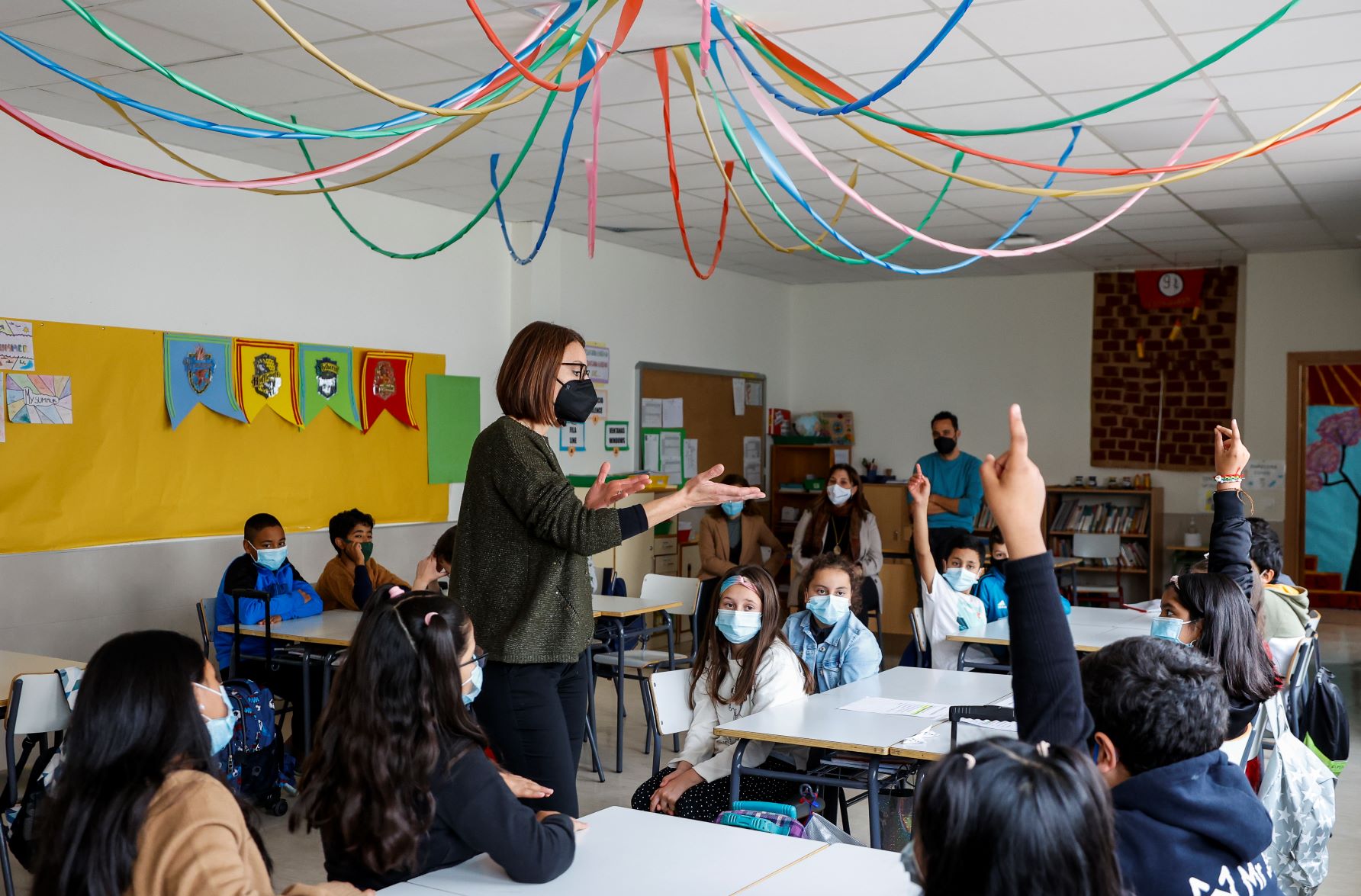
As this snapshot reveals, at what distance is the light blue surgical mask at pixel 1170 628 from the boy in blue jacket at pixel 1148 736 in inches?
55.7

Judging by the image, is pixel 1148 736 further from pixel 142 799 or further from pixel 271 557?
pixel 271 557

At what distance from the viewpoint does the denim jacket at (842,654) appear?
13.2 ft

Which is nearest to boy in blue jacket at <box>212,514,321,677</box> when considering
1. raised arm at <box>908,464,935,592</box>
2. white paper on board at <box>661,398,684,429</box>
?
raised arm at <box>908,464,935,592</box>

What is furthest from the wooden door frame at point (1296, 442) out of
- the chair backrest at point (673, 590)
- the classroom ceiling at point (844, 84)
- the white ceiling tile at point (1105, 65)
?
the chair backrest at point (673, 590)

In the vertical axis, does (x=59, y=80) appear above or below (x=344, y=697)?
above

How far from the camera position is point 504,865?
78.3 inches

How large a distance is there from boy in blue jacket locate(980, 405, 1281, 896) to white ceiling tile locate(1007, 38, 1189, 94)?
9.87 feet

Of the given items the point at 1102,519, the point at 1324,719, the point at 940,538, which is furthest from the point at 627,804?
the point at 1102,519

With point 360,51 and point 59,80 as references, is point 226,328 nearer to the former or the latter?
point 59,80

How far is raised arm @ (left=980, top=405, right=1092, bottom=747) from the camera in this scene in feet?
4.27

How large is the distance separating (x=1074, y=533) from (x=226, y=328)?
249 inches

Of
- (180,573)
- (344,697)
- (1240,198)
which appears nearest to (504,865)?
(344,697)

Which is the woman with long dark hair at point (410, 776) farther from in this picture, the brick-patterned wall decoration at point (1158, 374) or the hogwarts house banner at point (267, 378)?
the brick-patterned wall decoration at point (1158, 374)

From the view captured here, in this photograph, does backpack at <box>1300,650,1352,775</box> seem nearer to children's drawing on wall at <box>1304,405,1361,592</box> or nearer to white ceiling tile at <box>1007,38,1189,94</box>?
white ceiling tile at <box>1007,38,1189,94</box>
